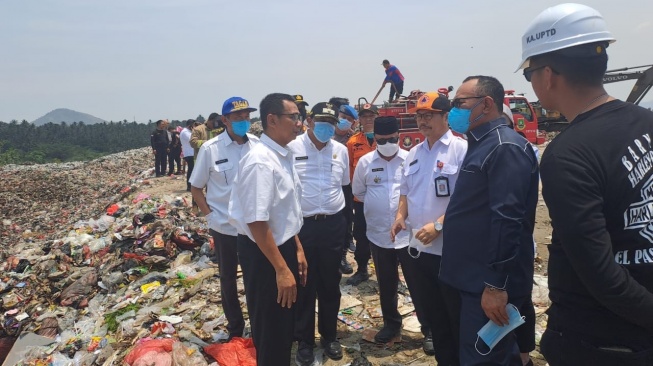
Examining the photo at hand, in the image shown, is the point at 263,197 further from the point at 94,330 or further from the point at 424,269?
the point at 94,330

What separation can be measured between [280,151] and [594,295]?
72.8 inches

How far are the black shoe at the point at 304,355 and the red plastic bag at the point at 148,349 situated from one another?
981 millimetres

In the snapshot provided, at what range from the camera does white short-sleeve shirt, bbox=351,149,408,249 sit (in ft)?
12.2

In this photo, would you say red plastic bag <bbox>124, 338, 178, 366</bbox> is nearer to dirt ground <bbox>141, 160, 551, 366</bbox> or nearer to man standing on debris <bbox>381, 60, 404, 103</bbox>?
dirt ground <bbox>141, 160, 551, 366</bbox>

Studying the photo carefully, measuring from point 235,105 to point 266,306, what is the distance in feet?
6.36

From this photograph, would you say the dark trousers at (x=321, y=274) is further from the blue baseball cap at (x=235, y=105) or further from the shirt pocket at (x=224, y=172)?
the blue baseball cap at (x=235, y=105)

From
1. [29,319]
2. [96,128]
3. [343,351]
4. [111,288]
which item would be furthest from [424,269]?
[96,128]

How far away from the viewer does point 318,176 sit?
361 cm

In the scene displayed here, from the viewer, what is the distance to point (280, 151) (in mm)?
2693

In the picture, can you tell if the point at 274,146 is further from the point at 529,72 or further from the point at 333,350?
the point at 333,350

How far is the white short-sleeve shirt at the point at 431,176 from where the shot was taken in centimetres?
290

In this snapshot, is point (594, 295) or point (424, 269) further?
point (424, 269)

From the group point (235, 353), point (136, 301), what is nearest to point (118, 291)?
point (136, 301)

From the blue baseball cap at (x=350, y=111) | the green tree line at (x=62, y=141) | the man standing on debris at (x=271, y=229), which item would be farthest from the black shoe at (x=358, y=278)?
the green tree line at (x=62, y=141)
